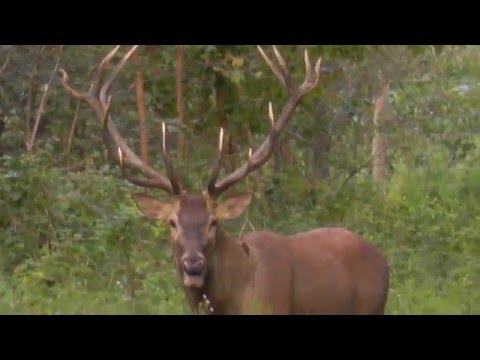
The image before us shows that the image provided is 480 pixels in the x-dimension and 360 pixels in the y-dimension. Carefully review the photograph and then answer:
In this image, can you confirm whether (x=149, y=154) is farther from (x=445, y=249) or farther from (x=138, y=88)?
(x=445, y=249)

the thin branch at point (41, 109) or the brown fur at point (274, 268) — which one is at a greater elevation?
the thin branch at point (41, 109)

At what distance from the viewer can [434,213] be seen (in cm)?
1324

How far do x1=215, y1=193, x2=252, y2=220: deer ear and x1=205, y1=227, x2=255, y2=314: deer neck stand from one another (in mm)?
190

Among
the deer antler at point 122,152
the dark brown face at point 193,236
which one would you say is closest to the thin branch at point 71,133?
the deer antler at point 122,152

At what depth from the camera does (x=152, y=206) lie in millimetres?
9023

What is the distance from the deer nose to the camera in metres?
8.37

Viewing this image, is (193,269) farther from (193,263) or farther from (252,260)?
(252,260)

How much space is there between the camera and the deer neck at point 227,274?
865 centimetres

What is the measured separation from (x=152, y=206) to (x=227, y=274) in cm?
69

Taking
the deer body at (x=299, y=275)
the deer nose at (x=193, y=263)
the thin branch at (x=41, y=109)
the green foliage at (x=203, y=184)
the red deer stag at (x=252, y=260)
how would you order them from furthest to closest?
the thin branch at (x=41, y=109)
the green foliage at (x=203, y=184)
the deer body at (x=299, y=275)
the red deer stag at (x=252, y=260)
the deer nose at (x=193, y=263)

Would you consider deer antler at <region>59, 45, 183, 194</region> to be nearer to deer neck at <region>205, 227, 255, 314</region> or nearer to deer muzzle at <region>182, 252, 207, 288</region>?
deer neck at <region>205, 227, 255, 314</region>

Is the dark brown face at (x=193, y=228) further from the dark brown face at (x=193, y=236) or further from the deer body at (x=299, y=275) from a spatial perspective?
the deer body at (x=299, y=275)

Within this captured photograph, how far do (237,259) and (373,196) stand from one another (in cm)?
530

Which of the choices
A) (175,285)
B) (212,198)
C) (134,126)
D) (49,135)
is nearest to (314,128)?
(134,126)
